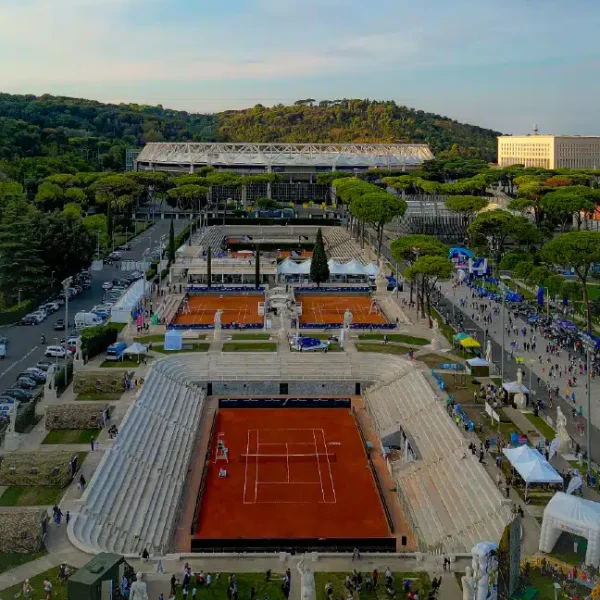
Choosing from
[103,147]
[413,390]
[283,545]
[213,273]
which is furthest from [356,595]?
[103,147]

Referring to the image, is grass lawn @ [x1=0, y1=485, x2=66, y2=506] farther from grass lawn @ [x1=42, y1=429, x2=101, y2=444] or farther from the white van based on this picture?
the white van

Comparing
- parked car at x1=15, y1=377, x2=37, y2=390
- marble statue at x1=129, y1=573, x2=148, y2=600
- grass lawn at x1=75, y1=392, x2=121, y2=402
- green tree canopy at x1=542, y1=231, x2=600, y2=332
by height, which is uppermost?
green tree canopy at x1=542, y1=231, x2=600, y2=332

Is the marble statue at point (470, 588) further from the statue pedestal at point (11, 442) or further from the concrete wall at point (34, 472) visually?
the statue pedestal at point (11, 442)

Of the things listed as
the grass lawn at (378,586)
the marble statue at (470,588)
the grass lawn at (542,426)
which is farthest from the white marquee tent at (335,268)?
the marble statue at (470,588)

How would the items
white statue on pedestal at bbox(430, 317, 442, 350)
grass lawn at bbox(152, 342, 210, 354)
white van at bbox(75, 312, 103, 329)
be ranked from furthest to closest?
1. white van at bbox(75, 312, 103, 329)
2. white statue on pedestal at bbox(430, 317, 442, 350)
3. grass lawn at bbox(152, 342, 210, 354)

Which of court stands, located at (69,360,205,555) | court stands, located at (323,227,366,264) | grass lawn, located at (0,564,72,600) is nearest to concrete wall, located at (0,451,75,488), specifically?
court stands, located at (69,360,205,555)
